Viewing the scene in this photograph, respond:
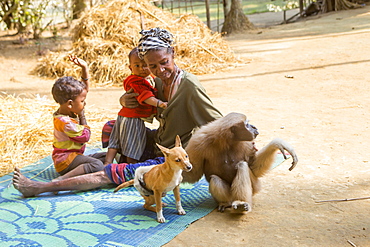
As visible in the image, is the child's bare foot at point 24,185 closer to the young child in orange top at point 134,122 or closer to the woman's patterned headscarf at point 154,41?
the young child in orange top at point 134,122

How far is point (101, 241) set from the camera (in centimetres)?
305

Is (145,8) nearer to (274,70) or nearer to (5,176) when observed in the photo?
(274,70)

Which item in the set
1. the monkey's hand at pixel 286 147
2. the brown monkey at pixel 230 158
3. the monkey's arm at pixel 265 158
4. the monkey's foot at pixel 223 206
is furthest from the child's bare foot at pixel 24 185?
the monkey's hand at pixel 286 147

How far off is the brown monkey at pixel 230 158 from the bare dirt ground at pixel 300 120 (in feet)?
0.61

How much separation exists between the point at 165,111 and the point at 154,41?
0.64 metres

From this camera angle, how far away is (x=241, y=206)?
3.29 metres

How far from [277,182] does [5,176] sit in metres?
2.74

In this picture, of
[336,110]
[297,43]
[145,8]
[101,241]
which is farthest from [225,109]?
[297,43]

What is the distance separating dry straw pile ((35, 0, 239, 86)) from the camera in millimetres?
9555

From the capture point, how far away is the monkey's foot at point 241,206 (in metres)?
3.28

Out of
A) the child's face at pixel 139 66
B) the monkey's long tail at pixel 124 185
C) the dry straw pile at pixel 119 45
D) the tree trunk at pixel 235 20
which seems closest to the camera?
the monkey's long tail at pixel 124 185

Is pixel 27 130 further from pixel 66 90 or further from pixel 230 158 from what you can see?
pixel 230 158

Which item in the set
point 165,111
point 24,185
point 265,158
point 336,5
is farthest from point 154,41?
point 336,5

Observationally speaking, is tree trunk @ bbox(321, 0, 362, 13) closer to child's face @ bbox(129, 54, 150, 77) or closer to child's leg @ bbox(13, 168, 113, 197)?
child's face @ bbox(129, 54, 150, 77)
